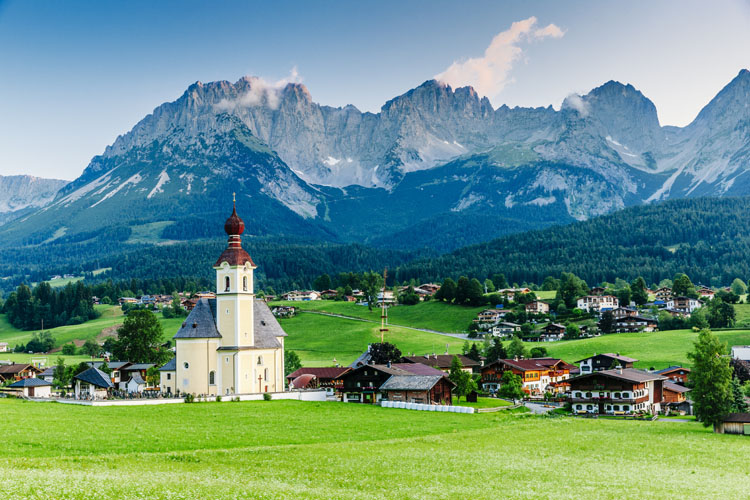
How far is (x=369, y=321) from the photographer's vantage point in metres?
162

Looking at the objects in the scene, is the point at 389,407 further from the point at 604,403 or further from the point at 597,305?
the point at 597,305

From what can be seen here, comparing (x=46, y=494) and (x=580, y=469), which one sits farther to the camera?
(x=580, y=469)

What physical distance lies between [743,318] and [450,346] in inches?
2014

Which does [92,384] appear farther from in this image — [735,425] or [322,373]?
[735,425]

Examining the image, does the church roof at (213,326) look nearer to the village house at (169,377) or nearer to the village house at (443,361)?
the village house at (169,377)

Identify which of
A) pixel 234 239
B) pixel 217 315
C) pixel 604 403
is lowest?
pixel 604 403

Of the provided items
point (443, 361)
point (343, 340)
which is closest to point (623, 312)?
point (343, 340)

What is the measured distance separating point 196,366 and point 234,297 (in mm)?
7747

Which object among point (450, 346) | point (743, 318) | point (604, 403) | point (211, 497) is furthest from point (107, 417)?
point (743, 318)

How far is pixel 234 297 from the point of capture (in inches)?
3191

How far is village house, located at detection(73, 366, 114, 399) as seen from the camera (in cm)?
7956

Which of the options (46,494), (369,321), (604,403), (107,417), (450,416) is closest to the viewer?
(46,494)

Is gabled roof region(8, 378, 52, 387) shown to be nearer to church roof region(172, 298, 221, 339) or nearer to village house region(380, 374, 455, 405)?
church roof region(172, 298, 221, 339)

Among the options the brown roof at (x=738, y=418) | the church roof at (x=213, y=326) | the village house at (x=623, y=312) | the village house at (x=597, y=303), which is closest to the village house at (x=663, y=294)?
the village house at (x=597, y=303)
